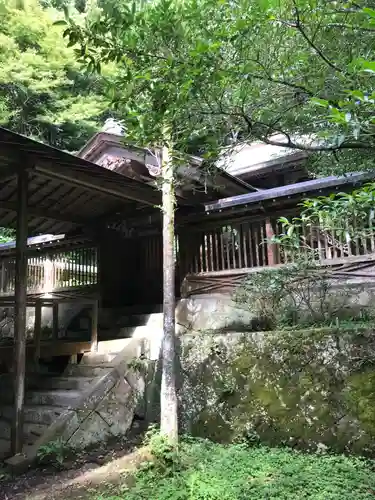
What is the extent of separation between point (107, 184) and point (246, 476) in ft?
16.4

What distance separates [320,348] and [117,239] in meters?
6.45

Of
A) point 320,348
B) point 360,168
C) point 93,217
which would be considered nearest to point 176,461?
point 320,348

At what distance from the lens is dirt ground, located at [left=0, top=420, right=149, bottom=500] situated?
16.7 ft

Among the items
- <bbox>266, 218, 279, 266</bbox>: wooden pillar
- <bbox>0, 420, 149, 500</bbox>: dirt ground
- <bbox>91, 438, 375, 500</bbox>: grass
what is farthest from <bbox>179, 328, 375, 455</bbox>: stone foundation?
<bbox>266, 218, 279, 266</bbox>: wooden pillar

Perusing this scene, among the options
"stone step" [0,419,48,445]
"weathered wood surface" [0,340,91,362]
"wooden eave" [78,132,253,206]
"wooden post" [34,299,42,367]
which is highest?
"wooden eave" [78,132,253,206]

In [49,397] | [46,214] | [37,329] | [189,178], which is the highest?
[189,178]

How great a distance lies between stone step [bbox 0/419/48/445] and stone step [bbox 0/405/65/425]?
0.08 meters

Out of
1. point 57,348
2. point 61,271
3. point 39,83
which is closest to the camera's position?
point 57,348

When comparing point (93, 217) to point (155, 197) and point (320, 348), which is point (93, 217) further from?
point (320, 348)

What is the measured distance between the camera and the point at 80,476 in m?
5.61

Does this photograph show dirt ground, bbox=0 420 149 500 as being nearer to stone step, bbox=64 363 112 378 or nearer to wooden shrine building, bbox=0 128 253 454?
wooden shrine building, bbox=0 128 253 454

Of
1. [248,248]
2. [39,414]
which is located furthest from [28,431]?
[248,248]

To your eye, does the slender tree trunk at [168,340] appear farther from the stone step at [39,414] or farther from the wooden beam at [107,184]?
the stone step at [39,414]

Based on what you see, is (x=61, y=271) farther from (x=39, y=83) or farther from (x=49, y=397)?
(x=39, y=83)
